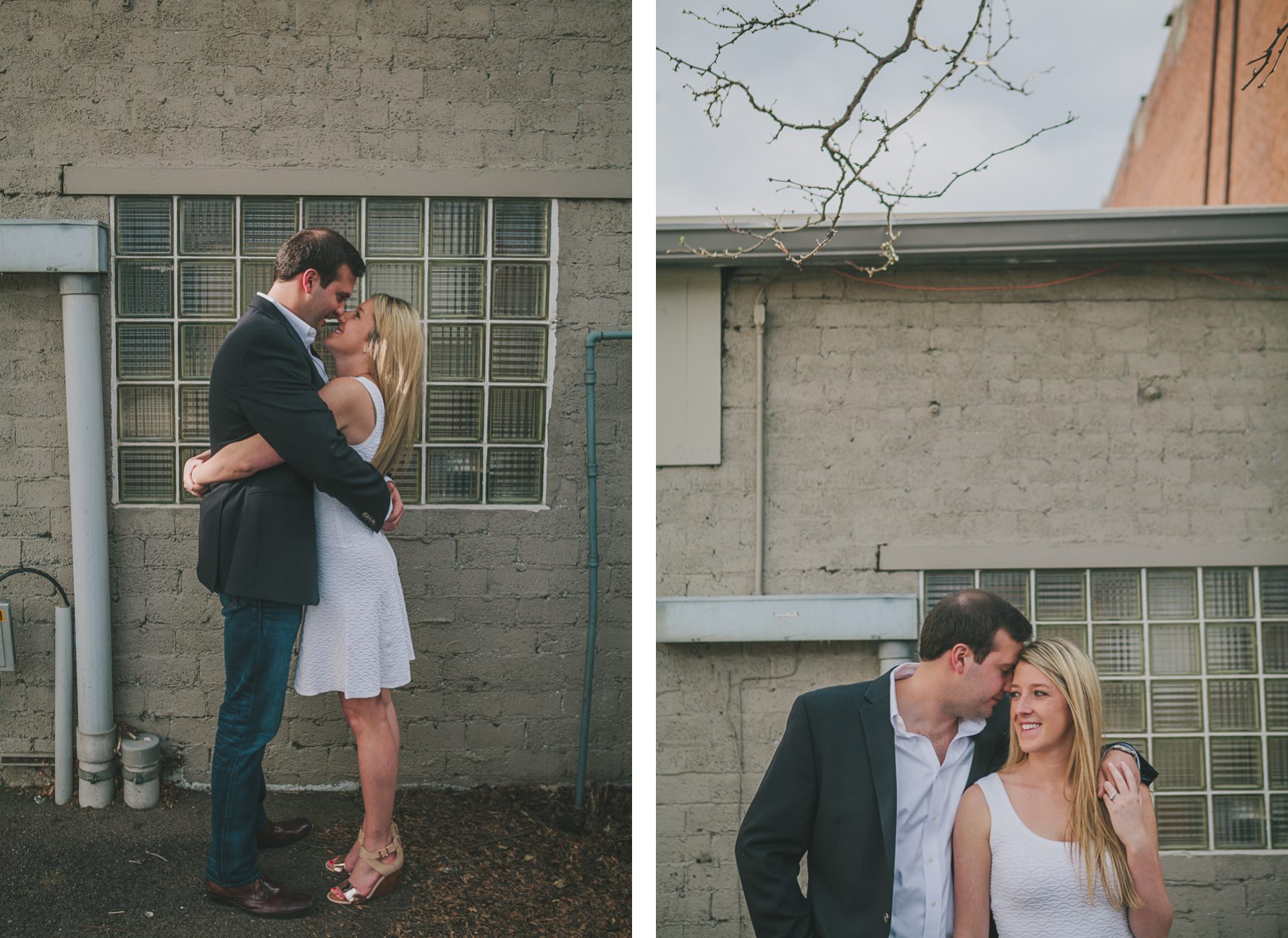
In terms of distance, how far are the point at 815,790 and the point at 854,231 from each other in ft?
4.35

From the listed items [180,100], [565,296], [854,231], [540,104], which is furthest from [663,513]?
[180,100]

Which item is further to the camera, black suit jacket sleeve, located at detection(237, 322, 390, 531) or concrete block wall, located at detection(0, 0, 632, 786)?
concrete block wall, located at detection(0, 0, 632, 786)

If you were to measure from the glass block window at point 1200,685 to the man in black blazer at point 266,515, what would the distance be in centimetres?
173

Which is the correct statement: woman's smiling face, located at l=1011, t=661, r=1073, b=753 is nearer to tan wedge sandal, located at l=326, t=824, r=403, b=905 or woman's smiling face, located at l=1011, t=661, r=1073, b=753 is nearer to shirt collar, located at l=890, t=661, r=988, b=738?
shirt collar, located at l=890, t=661, r=988, b=738

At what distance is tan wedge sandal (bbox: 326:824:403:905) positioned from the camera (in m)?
2.47

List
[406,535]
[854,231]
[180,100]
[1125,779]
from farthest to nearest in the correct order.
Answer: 1. [406,535]
2. [180,100]
3. [854,231]
4. [1125,779]

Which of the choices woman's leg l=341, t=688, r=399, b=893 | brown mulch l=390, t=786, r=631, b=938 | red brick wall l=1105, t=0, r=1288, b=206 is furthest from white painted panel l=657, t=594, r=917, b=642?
red brick wall l=1105, t=0, r=1288, b=206

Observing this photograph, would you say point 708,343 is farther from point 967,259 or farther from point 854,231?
point 967,259

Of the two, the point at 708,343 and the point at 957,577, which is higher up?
the point at 708,343

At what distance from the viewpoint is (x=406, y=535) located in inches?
111

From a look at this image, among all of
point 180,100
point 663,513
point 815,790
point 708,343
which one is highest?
point 180,100

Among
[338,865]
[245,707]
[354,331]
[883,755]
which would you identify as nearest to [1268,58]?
[883,755]

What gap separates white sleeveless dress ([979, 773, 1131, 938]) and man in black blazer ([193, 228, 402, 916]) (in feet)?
5.15

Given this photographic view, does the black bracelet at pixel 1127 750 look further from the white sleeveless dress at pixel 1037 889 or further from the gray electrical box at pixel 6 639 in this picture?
the gray electrical box at pixel 6 639
